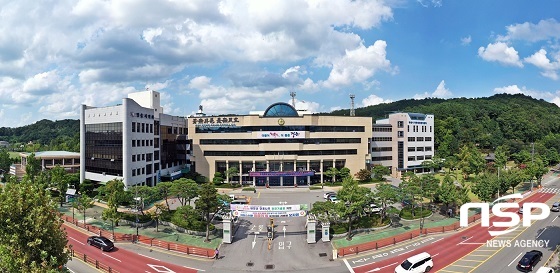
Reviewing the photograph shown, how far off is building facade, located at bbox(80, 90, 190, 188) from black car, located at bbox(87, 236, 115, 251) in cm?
2663

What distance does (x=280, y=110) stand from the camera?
8219 cm

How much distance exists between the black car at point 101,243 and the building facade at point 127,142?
26.6m

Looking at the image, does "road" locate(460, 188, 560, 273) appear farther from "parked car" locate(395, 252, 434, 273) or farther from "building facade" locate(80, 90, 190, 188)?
"building facade" locate(80, 90, 190, 188)

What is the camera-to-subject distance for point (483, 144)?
397ft

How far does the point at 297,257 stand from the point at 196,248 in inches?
467

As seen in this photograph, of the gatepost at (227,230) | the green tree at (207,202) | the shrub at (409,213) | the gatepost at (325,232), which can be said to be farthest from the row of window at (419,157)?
the green tree at (207,202)

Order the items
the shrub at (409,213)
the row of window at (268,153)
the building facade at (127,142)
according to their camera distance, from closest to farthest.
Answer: the shrub at (409,213) → the building facade at (127,142) → the row of window at (268,153)

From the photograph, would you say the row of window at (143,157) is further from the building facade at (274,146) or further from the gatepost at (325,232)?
the gatepost at (325,232)

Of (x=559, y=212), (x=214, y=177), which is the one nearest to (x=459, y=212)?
(x=559, y=212)

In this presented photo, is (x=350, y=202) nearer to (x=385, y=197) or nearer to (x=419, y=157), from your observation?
(x=385, y=197)

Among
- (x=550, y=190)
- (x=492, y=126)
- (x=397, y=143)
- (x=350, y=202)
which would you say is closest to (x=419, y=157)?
(x=397, y=143)

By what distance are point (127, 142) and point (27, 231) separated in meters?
50.2

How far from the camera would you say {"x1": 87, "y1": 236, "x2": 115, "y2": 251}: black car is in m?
Answer: 38.8

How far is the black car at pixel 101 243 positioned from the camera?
38812mm
